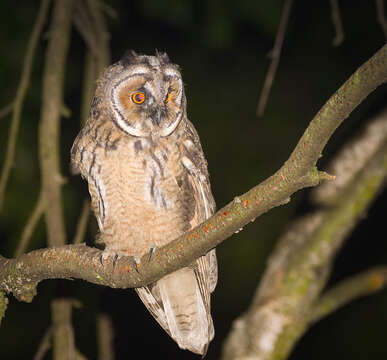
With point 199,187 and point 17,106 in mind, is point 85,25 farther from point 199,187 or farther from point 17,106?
point 199,187

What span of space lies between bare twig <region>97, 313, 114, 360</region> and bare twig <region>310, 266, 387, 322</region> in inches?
43.4

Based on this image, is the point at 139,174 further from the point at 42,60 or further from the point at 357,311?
the point at 357,311

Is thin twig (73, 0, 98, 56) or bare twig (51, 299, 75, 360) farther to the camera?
thin twig (73, 0, 98, 56)

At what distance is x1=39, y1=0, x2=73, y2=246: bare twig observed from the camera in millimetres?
2545

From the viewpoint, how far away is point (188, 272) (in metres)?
2.65

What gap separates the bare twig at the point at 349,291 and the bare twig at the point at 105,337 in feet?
3.62

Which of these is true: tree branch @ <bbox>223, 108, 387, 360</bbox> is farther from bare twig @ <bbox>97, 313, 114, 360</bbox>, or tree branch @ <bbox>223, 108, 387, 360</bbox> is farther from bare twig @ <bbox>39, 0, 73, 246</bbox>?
bare twig @ <bbox>39, 0, 73, 246</bbox>

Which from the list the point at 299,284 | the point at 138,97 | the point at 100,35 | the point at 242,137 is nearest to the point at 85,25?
the point at 100,35

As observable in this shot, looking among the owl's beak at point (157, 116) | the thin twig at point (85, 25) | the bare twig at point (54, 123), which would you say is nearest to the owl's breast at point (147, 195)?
the owl's beak at point (157, 116)

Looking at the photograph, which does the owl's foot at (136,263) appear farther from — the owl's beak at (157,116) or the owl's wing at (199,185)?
the owl's beak at (157,116)

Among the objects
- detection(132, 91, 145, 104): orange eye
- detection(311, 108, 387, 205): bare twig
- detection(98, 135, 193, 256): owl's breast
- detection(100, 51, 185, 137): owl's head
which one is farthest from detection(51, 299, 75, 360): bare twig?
detection(311, 108, 387, 205): bare twig

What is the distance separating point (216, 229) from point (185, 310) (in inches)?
46.0

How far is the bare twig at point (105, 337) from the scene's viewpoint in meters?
2.74

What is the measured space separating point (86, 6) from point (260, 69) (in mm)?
2568
